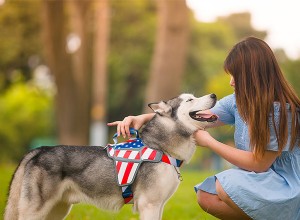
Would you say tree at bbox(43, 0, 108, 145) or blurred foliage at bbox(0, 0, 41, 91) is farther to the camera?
blurred foliage at bbox(0, 0, 41, 91)

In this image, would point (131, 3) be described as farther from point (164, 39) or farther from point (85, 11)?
point (164, 39)

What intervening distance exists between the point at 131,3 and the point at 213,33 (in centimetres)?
989

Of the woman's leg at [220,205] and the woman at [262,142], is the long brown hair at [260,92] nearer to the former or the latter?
the woman at [262,142]

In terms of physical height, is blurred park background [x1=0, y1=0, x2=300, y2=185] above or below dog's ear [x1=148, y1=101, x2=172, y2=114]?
below

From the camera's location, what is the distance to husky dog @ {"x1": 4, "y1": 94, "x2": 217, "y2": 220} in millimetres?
5066

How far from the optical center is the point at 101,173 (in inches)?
206

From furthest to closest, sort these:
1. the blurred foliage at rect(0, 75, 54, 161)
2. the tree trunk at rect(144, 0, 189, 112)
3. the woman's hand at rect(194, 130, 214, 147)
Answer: the blurred foliage at rect(0, 75, 54, 161)
the tree trunk at rect(144, 0, 189, 112)
the woman's hand at rect(194, 130, 214, 147)

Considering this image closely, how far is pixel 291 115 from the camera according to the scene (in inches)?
193

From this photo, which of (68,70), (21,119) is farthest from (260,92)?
(21,119)

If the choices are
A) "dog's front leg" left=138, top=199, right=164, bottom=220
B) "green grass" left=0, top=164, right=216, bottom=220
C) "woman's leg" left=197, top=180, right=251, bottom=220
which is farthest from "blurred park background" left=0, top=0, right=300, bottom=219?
"dog's front leg" left=138, top=199, right=164, bottom=220

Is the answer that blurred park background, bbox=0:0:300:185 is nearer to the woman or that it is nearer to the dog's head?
the dog's head

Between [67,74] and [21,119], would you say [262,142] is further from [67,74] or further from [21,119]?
[21,119]

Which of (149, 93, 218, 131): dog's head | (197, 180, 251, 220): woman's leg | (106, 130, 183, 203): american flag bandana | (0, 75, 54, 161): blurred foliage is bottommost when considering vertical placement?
(0, 75, 54, 161): blurred foliage

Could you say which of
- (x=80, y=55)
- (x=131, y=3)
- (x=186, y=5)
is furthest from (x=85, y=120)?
(x=131, y=3)
